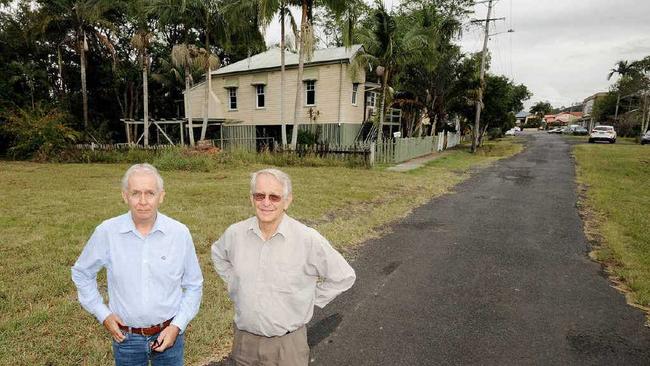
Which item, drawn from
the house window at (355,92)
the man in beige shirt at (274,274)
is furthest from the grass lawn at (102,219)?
the house window at (355,92)

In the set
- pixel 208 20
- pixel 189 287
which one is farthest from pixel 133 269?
pixel 208 20

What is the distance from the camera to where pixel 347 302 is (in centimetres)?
458

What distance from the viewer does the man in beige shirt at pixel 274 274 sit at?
7.19 ft

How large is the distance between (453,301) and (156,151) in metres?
18.8

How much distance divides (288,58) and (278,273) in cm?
2492

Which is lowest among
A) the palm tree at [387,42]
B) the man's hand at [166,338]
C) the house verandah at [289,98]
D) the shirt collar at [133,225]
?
the man's hand at [166,338]

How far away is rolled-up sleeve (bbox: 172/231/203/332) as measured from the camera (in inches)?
91.7

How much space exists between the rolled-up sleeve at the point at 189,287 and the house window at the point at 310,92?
21.8 metres

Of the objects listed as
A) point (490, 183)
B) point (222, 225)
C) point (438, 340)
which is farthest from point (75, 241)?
point (490, 183)

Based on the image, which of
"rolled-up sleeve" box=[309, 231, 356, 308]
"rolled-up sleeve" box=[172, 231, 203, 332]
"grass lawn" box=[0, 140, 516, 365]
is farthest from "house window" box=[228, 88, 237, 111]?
"rolled-up sleeve" box=[309, 231, 356, 308]

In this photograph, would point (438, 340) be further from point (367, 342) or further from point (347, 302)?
point (347, 302)

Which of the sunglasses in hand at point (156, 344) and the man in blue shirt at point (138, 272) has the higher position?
the man in blue shirt at point (138, 272)

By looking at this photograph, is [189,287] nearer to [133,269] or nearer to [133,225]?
Result: [133,269]

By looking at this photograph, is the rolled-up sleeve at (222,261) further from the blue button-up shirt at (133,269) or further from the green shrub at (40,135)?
the green shrub at (40,135)
